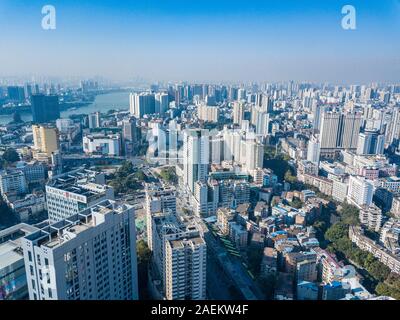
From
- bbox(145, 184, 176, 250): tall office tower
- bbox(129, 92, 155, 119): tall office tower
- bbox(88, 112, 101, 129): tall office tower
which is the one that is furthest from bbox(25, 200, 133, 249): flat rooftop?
bbox(129, 92, 155, 119): tall office tower

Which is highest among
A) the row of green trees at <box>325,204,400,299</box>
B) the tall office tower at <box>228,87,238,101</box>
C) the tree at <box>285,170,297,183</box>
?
the tall office tower at <box>228,87,238,101</box>

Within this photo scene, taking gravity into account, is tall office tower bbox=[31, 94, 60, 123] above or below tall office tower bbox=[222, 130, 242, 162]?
above

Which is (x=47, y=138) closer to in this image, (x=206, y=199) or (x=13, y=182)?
(x=13, y=182)

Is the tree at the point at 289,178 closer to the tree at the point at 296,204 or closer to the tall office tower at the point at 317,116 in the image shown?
the tree at the point at 296,204

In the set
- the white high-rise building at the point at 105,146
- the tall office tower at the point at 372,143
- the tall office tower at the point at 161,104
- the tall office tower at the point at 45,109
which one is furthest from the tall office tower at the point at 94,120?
the tall office tower at the point at 372,143

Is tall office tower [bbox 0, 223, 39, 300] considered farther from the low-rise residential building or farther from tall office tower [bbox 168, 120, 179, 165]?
tall office tower [bbox 168, 120, 179, 165]

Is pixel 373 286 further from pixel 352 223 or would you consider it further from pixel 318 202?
pixel 318 202

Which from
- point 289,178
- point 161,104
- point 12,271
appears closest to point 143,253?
point 12,271
